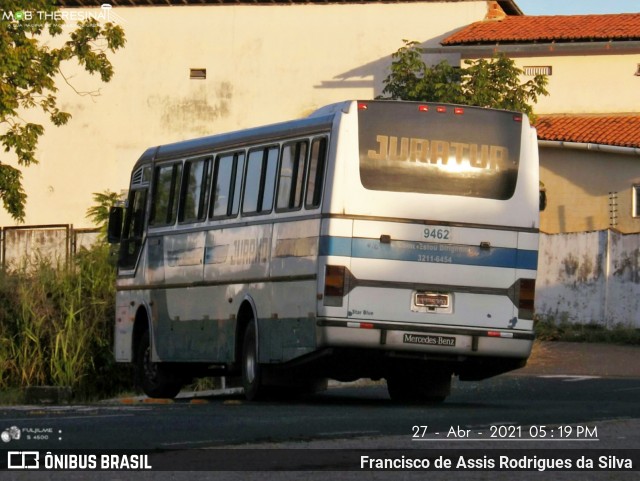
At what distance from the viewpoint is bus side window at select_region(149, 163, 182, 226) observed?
813 inches

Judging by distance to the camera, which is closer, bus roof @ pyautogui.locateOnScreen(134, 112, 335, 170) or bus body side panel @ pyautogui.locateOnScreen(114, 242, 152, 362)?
bus roof @ pyautogui.locateOnScreen(134, 112, 335, 170)

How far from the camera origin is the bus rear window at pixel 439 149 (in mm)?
16953

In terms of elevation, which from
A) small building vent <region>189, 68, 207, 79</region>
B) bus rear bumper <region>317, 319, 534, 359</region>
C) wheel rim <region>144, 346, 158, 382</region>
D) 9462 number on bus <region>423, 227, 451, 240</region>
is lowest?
wheel rim <region>144, 346, 158, 382</region>

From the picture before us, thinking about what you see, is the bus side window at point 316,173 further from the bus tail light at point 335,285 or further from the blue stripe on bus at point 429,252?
the bus tail light at point 335,285

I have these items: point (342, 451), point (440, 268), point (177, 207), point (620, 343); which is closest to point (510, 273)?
point (440, 268)

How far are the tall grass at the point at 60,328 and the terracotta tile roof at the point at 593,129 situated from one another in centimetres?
2025

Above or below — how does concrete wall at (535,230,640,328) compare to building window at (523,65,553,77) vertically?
below

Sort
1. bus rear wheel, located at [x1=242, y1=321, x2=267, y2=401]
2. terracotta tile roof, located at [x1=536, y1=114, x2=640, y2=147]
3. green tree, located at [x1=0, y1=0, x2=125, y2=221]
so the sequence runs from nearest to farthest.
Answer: bus rear wheel, located at [x1=242, y1=321, x2=267, y2=401] < green tree, located at [x1=0, y1=0, x2=125, y2=221] < terracotta tile roof, located at [x1=536, y1=114, x2=640, y2=147]

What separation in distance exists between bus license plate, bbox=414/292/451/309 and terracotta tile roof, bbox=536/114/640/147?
1076 inches

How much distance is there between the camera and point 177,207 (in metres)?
20.5

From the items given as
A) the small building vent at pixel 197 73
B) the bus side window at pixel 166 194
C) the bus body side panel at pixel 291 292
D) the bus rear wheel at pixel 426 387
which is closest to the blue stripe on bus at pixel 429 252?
the bus body side panel at pixel 291 292

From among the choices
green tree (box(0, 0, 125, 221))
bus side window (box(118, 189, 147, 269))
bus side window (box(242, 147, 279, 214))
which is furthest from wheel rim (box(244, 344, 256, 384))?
green tree (box(0, 0, 125, 221))

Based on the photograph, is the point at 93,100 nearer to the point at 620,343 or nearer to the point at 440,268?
the point at 620,343

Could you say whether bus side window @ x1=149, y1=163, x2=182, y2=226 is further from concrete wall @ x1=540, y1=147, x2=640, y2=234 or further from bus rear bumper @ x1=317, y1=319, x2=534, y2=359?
concrete wall @ x1=540, y1=147, x2=640, y2=234
